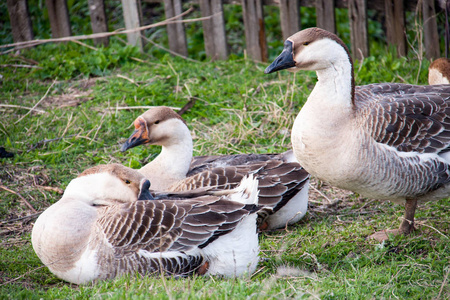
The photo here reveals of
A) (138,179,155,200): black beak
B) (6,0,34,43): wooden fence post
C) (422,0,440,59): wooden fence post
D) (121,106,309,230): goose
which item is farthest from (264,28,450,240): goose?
(6,0,34,43): wooden fence post

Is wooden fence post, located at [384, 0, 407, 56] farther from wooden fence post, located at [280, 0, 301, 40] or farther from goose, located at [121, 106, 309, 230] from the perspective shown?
goose, located at [121, 106, 309, 230]

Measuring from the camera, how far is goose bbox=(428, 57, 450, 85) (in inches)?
224

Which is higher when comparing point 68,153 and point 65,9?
point 65,9

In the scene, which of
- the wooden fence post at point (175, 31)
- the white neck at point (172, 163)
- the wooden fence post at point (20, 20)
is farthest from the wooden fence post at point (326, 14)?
the wooden fence post at point (20, 20)

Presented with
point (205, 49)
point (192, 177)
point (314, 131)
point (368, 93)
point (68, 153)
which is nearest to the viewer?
point (314, 131)

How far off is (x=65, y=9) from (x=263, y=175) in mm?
5269

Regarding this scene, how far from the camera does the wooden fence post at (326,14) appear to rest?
725 cm

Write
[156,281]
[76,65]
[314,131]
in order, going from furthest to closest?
[76,65] < [314,131] < [156,281]

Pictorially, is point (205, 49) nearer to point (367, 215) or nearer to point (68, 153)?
point (68, 153)

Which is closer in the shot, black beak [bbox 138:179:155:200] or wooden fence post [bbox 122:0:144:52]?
black beak [bbox 138:179:155:200]

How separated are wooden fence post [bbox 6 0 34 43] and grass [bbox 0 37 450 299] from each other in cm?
39

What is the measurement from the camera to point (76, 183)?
14.2ft

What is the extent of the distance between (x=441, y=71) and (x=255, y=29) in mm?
3043

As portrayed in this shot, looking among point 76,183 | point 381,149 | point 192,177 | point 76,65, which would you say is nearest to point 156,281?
point 76,183
